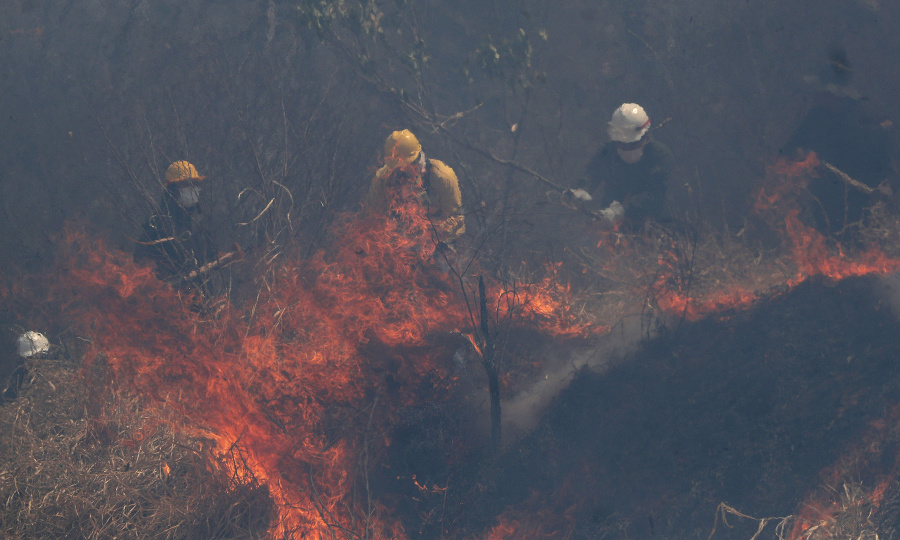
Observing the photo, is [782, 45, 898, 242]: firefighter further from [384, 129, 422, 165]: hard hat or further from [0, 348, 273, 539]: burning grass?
[0, 348, 273, 539]: burning grass

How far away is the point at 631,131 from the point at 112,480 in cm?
835

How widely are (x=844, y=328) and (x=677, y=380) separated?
207 centimetres

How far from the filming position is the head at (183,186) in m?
7.99

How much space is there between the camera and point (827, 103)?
9562 mm

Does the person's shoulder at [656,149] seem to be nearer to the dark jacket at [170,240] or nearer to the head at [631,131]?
the head at [631,131]

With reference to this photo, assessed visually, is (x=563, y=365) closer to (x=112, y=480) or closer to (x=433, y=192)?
(x=433, y=192)

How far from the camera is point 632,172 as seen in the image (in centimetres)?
870

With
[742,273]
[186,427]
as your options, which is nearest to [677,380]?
[742,273]

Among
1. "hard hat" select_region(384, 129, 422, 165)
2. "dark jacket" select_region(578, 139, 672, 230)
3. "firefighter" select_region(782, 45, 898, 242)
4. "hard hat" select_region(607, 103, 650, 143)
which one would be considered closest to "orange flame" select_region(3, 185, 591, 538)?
"hard hat" select_region(384, 129, 422, 165)

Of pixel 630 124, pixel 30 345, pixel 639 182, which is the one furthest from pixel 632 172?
pixel 30 345

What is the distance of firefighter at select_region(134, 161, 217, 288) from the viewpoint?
26.0ft

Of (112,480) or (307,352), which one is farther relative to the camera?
(307,352)

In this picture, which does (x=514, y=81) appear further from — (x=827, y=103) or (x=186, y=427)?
(x=186, y=427)

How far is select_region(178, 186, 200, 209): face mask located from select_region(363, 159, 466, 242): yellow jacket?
2.52 meters
